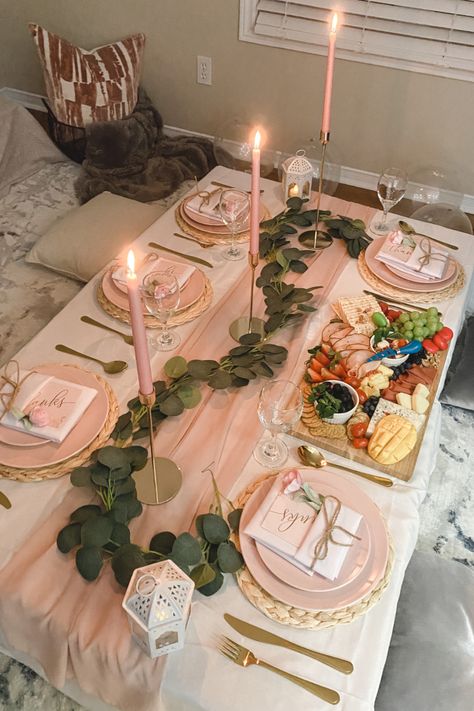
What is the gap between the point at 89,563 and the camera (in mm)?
953

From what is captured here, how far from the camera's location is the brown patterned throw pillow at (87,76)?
8.36ft

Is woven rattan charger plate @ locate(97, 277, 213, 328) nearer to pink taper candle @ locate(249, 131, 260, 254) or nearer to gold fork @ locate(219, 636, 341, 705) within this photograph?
pink taper candle @ locate(249, 131, 260, 254)

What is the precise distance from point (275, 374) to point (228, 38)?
1.92 m

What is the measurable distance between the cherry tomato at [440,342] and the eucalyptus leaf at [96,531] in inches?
30.8

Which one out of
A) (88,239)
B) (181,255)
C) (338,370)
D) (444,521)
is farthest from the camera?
Answer: (88,239)

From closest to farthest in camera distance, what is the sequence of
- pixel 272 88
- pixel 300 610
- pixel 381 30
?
1. pixel 300 610
2. pixel 381 30
3. pixel 272 88

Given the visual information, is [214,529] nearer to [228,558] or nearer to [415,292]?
[228,558]

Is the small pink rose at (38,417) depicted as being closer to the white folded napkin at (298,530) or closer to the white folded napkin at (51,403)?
the white folded napkin at (51,403)

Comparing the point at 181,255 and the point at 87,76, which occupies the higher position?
the point at 87,76

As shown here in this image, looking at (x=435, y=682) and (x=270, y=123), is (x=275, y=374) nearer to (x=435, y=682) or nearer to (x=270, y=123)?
(x=435, y=682)

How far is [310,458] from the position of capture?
115 centimetres

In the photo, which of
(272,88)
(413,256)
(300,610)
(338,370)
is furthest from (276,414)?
(272,88)

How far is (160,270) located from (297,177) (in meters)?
0.54

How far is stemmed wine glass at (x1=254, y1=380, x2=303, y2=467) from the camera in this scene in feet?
3.64
